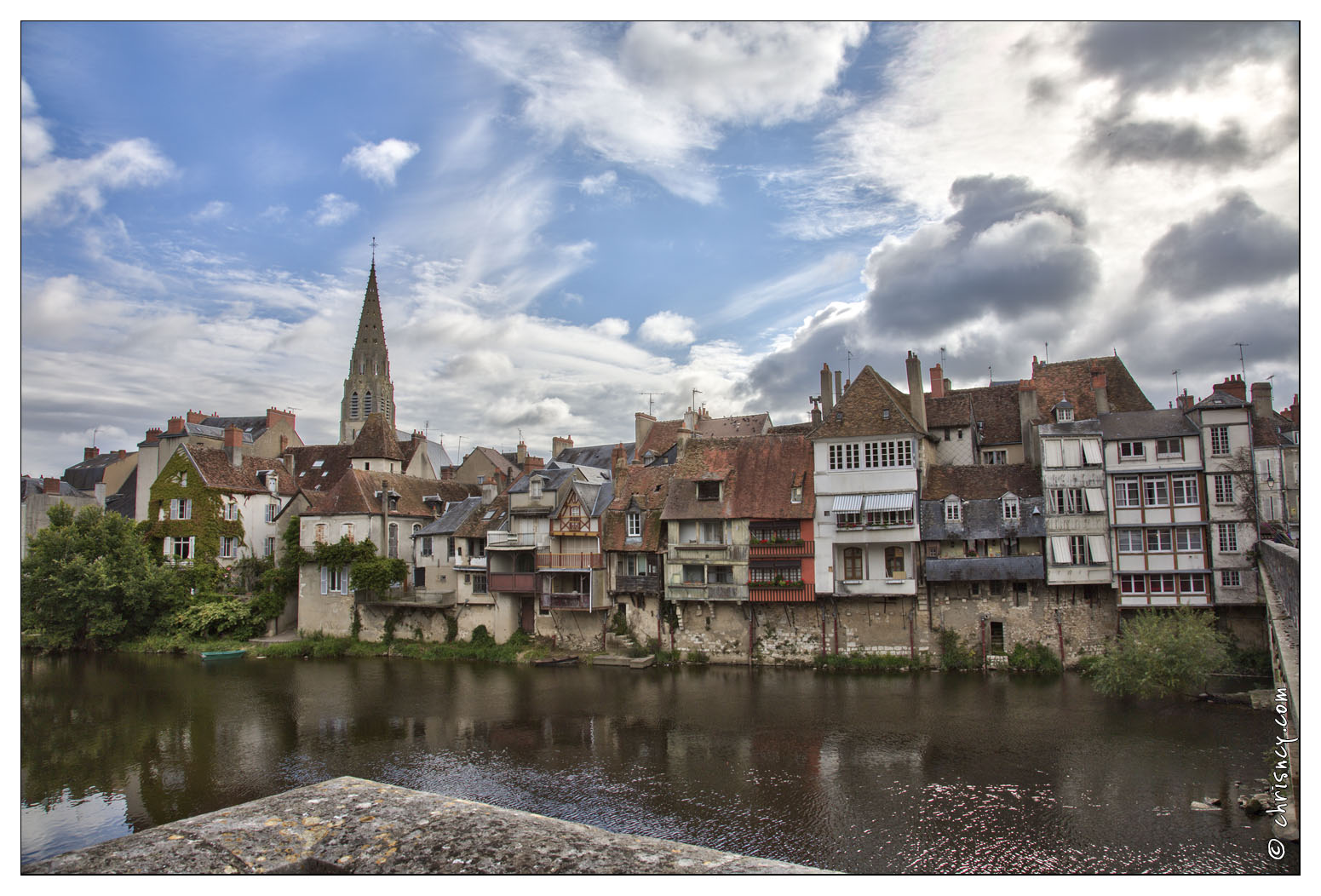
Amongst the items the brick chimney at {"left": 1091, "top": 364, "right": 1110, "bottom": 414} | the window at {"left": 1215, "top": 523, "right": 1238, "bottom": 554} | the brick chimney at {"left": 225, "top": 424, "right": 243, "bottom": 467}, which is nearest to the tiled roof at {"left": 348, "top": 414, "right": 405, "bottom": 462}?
the brick chimney at {"left": 225, "top": 424, "right": 243, "bottom": 467}

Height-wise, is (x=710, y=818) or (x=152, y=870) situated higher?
(x=152, y=870)

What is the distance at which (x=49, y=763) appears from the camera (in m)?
25.5

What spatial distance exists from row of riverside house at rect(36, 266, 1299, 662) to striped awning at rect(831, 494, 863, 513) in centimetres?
12

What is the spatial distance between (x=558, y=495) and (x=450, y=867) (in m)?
34.2

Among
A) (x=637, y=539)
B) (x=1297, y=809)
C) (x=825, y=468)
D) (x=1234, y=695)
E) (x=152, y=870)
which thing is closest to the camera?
(x=152, y=870)

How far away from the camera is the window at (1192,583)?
32781 mm

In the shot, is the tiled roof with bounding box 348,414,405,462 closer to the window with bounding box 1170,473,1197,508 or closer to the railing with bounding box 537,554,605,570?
the railing with bounding box 537,554,605,570

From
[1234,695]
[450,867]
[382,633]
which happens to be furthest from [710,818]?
[382,633]

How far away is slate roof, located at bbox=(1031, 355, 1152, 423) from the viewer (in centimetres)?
4194

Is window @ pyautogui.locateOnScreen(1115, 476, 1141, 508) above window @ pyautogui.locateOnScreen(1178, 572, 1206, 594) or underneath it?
above

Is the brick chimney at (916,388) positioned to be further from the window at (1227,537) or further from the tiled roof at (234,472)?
the tiled roof at (234,472)

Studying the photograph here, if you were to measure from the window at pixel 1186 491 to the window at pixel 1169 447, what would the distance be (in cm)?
90

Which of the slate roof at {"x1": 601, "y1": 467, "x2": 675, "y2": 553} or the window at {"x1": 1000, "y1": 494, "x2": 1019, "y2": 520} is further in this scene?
the slate roof at {"x1": 601, "y1": 467, "x2": 675, "y2": 553}

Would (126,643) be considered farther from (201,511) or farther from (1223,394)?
(1223,394)
